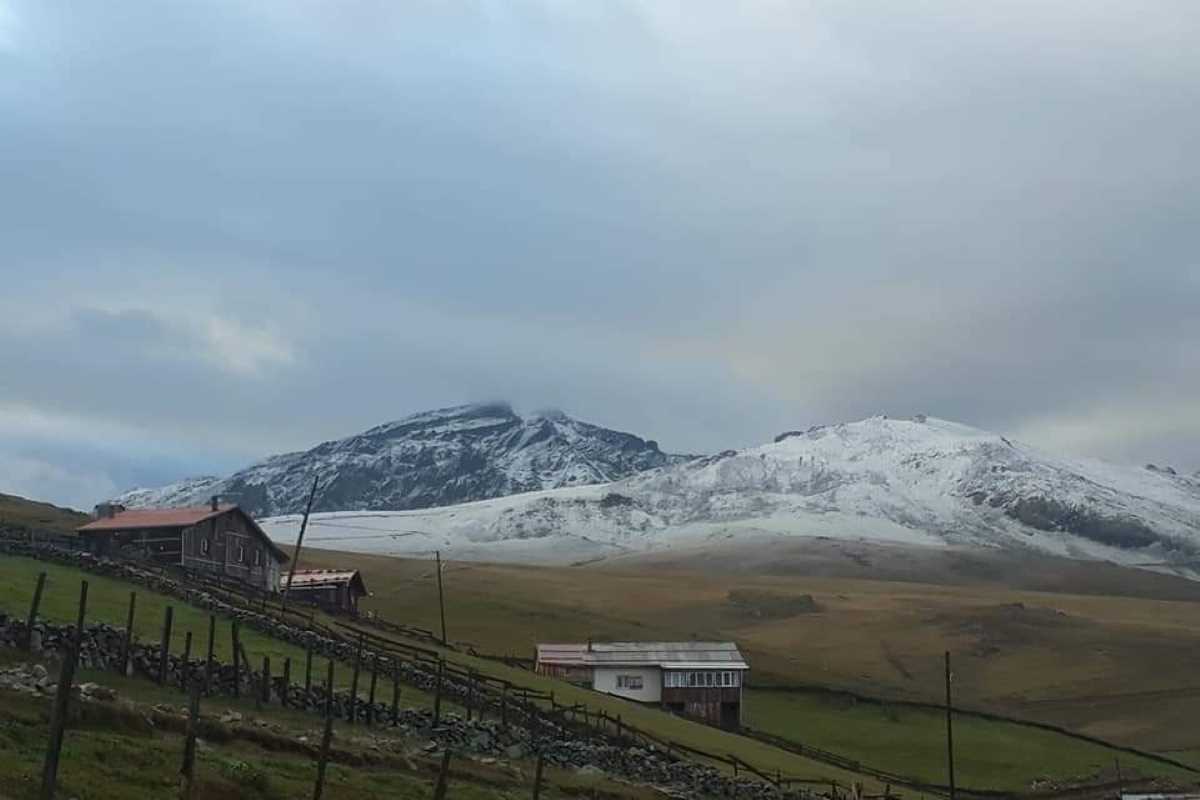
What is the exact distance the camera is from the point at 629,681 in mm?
96062

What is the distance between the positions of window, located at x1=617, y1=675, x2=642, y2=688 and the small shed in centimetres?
1854

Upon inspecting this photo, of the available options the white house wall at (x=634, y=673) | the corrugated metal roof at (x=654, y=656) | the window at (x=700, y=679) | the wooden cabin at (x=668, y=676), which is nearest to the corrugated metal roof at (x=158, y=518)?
the corrugated metal roof at (x=654, y=656)

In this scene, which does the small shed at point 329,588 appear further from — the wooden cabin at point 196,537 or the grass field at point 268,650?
the grass field at point 268,650

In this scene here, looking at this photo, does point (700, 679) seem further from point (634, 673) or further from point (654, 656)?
point (634, 673)

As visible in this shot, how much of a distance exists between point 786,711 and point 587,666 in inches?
586

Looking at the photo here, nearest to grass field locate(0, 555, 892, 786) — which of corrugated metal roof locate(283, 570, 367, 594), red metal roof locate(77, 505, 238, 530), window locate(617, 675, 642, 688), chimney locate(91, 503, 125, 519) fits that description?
window locate(617, 675, 642, 688)

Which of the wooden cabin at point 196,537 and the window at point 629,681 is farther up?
the wooden cabin at point 196,537

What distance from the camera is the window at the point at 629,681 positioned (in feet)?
314

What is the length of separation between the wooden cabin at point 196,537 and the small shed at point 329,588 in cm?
235

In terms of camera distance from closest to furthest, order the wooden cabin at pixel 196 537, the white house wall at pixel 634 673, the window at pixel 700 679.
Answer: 1. the wooden cabin at pixel 196 537
2. the window at pixel 700 679
3. the white house wall at pixel 634 673

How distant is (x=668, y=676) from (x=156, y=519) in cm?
3510

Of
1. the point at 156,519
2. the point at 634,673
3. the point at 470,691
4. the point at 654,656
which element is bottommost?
the point at 634,673

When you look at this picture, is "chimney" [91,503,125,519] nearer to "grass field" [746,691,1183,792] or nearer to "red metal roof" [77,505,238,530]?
"red metal roof" [77,505,238,530]

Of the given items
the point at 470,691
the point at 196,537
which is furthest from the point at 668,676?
the point at 470,691
